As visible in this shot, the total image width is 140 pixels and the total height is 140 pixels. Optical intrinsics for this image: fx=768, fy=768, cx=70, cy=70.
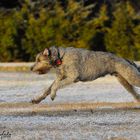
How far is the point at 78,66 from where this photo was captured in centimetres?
1513

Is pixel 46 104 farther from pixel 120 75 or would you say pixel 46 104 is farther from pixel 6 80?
pixel 6 80

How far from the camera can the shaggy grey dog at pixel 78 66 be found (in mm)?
14906

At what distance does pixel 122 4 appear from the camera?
1287 inches

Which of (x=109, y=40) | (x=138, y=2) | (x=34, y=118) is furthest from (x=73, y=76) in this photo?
(x=138, y=2)

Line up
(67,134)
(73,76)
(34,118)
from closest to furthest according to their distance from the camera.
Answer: (67,134), (34,118), (73,76)

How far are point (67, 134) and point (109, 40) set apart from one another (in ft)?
65.2

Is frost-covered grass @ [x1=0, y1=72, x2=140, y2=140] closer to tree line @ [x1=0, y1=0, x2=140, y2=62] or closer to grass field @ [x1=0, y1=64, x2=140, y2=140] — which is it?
grass field @ [x1=0, y1=64, x2=140, y2=140]

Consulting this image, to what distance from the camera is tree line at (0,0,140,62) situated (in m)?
30.7

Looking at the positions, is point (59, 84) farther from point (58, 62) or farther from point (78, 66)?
point (78, 66)

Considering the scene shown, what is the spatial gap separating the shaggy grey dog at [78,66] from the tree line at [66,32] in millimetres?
14971
